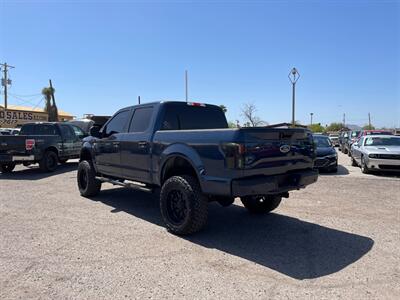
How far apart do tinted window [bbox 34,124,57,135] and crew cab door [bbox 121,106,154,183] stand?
807cm

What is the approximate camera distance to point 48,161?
495 inches

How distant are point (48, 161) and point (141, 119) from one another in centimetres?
774

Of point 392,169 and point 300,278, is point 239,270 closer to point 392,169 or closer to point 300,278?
point 300,278

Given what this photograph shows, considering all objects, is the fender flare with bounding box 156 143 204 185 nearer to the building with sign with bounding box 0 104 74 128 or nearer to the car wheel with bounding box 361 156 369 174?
the car wheel with bounding box 361 156 369 174

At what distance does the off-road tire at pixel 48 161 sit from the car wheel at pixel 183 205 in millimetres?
8647

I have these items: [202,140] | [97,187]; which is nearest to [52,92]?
[97,187]

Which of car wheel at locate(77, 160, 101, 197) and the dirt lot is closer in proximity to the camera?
the dirt lot

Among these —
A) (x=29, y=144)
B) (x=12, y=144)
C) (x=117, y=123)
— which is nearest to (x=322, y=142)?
(x=117, y=123)

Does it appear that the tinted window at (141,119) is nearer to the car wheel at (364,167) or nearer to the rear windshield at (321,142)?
the rear windshield at (321,142)

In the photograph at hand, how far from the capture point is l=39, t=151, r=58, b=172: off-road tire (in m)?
12.4

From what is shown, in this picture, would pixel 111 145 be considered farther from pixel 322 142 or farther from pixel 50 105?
pixel 50 105

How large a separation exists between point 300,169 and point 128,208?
3.66 metres

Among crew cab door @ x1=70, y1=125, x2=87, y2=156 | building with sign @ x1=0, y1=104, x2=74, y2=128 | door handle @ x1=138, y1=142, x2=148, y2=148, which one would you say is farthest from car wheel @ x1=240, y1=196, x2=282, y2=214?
building with sign @ x1=0, y1=104, x2=74, y2=128

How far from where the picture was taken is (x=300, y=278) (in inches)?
144
